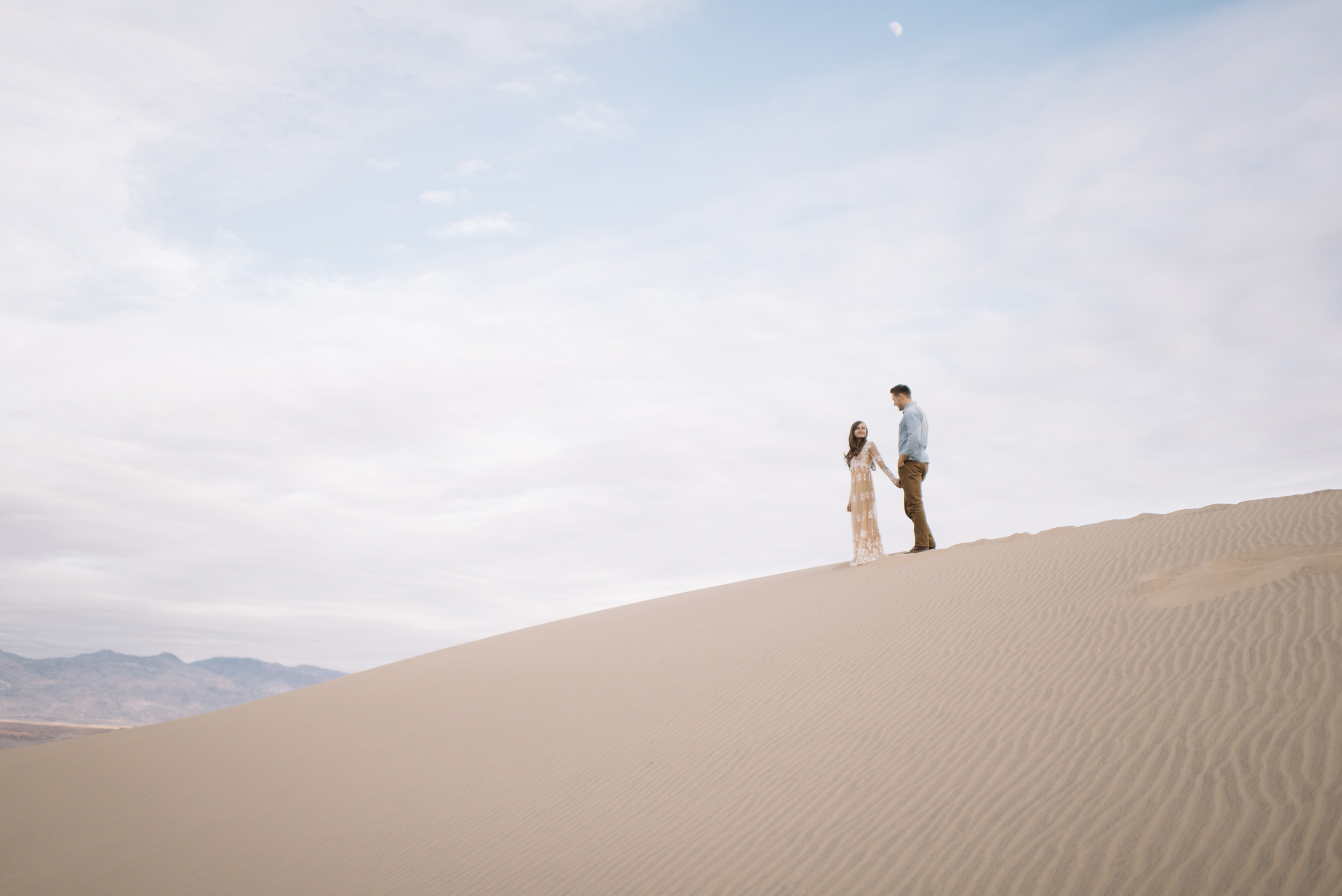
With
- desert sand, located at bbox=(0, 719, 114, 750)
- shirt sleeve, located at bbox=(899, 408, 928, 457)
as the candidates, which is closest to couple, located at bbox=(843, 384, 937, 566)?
shirt sleeve, located at bbox=(899, 408, 928, 457)

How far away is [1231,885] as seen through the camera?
3.38 meters

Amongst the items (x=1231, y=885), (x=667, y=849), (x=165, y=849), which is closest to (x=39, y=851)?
(x=165, y=849)

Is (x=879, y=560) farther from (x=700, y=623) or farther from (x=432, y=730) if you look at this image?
(x=432, y=730)

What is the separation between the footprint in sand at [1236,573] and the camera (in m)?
6.79

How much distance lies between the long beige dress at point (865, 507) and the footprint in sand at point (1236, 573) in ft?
15.4

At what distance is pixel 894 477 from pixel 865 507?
38.0 inches

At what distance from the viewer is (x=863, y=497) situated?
12.4 m

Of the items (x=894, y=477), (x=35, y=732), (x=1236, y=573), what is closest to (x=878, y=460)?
(x=894, y=477)

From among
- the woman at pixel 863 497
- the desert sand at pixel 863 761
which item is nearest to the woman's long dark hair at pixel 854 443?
the woman at pixel 863 497

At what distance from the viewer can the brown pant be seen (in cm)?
1159

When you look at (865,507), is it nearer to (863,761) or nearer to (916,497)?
(916,497)

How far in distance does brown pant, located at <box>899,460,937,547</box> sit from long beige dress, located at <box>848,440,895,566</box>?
389mm

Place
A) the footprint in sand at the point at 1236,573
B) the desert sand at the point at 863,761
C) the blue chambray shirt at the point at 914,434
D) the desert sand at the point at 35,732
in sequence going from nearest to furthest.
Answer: the desert sand at the point at 863,761 < the footprint in sand at the point at 1236,573 < the blue chambray shirt at the point at 914,434 < the desert sand at the point at 35,732

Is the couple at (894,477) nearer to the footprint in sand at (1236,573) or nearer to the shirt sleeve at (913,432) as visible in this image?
the shirt sleeve at (913,432)
